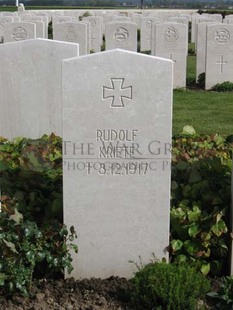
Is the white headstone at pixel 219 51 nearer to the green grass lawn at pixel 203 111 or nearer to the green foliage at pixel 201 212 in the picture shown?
the green grass lawn at pixel 203 111

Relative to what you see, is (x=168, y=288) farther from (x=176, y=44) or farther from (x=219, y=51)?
(x=176, y=44)

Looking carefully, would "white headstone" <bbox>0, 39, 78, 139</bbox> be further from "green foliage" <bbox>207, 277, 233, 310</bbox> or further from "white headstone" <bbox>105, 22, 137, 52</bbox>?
"white headstone" <bbox>105, 22, 137, 52</bbox>

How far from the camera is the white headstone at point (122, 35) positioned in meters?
13.6

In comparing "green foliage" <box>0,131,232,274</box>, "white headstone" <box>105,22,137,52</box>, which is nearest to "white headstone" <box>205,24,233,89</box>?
"white headstone" <box>105,22,137,52</box>

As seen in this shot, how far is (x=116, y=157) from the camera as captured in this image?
4.04 metres

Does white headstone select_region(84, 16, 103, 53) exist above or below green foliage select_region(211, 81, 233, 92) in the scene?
above

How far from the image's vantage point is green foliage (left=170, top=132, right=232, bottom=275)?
4172mm

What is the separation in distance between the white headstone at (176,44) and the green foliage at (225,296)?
834 cm

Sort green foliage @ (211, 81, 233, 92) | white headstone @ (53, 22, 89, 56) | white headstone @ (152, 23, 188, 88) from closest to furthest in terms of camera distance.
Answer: green foliage @ (211, 81, 233, 92)
white headstone @ (152, 23, 188, 88)
white headstone @ (53, 22, 89, 56)

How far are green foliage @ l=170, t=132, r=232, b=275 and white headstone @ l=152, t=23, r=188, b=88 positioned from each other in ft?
23.1

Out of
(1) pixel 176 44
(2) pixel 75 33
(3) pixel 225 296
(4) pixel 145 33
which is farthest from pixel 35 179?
(4) pixel 145 33

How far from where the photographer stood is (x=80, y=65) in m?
3.90

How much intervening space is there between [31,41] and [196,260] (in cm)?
291

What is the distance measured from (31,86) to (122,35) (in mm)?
7536
